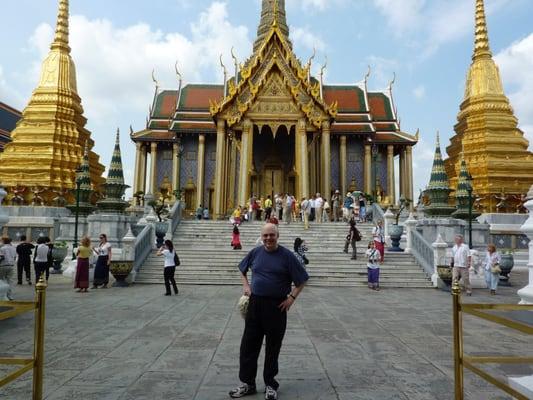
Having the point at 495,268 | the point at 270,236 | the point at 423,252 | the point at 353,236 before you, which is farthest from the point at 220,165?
the point at 270,236

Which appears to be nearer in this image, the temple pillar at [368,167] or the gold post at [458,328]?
the gold post at [458,328]

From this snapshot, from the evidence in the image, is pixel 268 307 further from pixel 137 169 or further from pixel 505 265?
pixel 137 169

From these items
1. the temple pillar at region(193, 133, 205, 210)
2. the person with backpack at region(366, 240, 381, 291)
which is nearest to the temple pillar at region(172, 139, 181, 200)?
the temple pillar at region(193, 133, 205, 210)

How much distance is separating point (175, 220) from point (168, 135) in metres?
14.8

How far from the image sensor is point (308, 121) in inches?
968

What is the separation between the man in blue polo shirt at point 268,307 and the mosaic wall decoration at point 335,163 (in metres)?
25.6

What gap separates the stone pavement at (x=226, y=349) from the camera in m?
3.67

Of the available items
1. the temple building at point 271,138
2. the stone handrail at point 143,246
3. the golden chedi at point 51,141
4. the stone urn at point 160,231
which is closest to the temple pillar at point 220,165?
the temple building at point 271,138

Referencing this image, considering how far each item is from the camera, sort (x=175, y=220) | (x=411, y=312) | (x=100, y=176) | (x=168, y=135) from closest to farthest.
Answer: (x=411, y=312) < (x=175, y=220) < (x=100, y=176) < (x=168, y=135)

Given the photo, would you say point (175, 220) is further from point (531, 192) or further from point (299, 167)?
point (531, 192)

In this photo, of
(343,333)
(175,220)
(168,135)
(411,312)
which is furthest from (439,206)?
(168,135)

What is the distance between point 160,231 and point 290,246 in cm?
453

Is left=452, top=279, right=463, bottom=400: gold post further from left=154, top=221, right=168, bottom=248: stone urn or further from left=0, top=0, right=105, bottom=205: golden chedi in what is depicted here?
left=0, top=0, right=105, bottom=205: golden chedi

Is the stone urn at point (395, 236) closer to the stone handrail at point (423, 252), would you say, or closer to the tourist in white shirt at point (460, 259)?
the stone handrail at point (423, 252)
